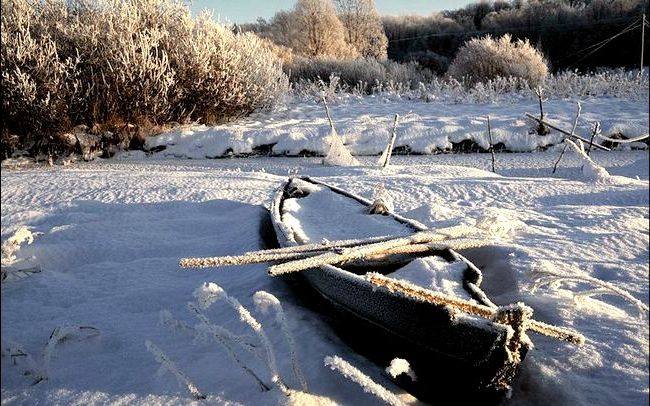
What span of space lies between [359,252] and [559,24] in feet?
31.7

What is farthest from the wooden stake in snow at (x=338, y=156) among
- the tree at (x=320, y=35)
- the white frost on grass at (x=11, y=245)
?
the tree at (x=320, y=35)

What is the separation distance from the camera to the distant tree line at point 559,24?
8.36 m

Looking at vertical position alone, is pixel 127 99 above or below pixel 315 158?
above

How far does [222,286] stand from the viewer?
197 cm

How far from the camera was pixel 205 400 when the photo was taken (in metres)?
1.24

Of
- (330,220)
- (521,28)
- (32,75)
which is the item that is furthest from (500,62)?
(330,220)

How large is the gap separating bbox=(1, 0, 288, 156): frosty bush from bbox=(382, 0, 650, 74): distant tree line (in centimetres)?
271

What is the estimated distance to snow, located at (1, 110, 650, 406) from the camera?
4.09 ft

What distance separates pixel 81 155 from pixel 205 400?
4.86 m

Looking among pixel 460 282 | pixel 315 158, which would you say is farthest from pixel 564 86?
pixel 460 282

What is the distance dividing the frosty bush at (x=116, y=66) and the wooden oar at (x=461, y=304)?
13.2ft

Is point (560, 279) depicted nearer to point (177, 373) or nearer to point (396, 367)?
point (396, 367)

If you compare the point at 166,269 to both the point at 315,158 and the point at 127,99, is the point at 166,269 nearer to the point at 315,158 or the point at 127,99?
the point at 315,158

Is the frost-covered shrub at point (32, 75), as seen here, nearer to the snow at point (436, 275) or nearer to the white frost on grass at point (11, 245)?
the white frost on grass at point (11, 245)
